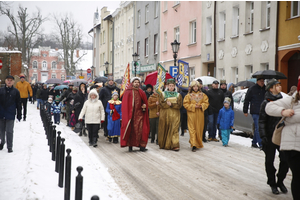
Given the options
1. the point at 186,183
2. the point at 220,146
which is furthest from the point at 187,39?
the point at 186,183

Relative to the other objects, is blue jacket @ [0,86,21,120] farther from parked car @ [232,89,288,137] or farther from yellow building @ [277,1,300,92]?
yellow building @ [277,1,300,92]

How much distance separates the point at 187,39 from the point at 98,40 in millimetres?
40669

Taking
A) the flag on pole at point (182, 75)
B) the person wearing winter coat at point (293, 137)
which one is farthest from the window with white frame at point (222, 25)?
the person wearing winter coat at point (293, 137)

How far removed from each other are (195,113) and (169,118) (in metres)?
0.73

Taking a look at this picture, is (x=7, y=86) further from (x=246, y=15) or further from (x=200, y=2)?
(x=200, y=2)

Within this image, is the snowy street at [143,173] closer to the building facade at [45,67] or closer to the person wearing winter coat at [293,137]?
the person wearing winter coat at [293,137]

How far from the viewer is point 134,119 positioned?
10.8m

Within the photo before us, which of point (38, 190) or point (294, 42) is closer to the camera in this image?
point (38, 190)

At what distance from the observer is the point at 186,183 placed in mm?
6852

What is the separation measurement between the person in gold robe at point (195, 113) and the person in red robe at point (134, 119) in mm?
1201

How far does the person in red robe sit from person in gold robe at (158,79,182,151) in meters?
0.48

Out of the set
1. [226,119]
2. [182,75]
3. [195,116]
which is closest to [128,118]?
[195,116]

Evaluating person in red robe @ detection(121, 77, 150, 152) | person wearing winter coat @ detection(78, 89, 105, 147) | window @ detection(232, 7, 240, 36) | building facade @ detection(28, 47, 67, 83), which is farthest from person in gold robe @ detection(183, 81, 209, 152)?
building facade @ detection(28, 47, 67, 83)

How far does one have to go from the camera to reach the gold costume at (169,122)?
35.6 feet
